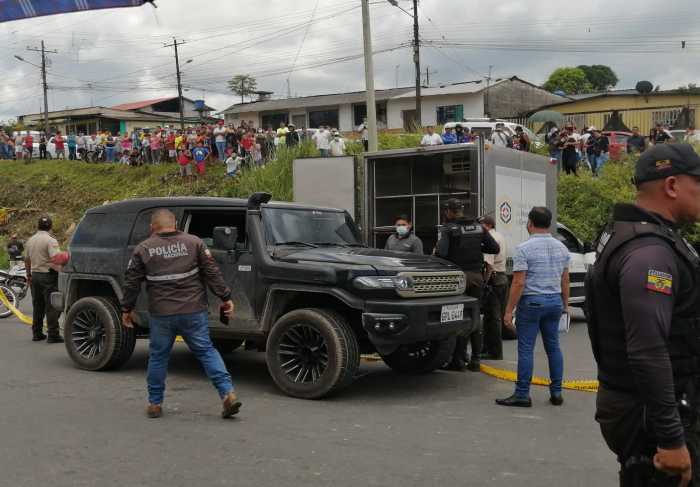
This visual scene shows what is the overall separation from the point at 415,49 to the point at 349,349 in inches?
1428

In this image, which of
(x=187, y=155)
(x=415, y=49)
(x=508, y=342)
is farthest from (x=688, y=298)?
(x=415, y=49)

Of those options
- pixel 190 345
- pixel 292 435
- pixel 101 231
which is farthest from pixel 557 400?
pixel 101 231

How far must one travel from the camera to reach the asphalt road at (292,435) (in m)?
4.89

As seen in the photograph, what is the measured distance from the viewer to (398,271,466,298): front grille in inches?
276

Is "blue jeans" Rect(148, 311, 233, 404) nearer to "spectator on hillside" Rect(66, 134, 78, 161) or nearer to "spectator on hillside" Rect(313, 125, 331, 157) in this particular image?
"spectator on hillside" Rect(313, 125, 331, 157)

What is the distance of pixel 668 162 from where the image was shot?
8.95 feet

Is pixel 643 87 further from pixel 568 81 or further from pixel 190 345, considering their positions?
pixel 568 81

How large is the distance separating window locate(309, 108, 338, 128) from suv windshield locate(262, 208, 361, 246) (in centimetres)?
4290

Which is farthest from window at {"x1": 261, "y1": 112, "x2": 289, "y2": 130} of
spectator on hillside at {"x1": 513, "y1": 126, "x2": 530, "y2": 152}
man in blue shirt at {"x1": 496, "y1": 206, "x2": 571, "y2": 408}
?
man in blue shirt at {"x1": 496, "y1": 206, "x2": 571, "y2": 408}

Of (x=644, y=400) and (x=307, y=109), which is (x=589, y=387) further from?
(x=307, y=109)

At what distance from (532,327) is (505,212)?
4.78 meters

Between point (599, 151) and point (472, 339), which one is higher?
point (599, 151)

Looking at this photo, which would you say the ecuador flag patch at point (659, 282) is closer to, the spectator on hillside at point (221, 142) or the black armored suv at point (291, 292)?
the black armored suv at point (291, 292)

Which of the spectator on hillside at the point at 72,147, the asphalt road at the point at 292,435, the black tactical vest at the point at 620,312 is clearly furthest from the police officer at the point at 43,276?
the spectator on hillside at the point at 72,147
